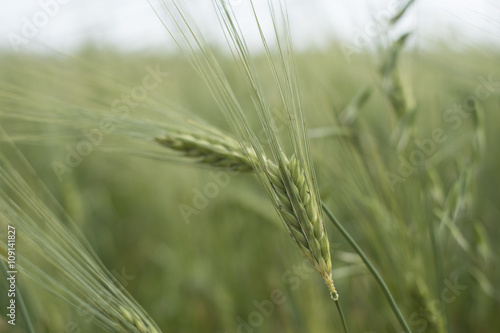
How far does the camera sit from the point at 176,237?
133cm

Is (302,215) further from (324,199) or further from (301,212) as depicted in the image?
Answer: (324,199)

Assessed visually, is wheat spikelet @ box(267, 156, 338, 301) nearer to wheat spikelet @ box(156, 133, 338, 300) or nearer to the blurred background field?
wheat spikelet @ box(156, 133, 338, 300)

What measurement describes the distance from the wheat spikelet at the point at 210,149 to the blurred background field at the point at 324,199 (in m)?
0.09

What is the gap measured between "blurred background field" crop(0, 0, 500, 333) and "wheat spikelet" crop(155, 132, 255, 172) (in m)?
0.09

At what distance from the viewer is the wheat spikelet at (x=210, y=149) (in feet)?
1.84

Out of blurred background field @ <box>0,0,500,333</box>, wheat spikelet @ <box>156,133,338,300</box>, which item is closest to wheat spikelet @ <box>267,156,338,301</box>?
wheat spikelet @ <box>156,133,338,300</box>

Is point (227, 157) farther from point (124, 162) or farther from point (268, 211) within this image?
point (124, 162)

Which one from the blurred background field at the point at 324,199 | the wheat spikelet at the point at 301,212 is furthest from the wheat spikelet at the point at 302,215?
the blurred background field at the point at 324,199

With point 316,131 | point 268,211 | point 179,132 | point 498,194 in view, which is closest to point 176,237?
point 268,211

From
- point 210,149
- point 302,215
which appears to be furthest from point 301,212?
point 210,149

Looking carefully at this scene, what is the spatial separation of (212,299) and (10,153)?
3.77 ft

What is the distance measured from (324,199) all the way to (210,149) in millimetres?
222

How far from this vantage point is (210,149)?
573 mm

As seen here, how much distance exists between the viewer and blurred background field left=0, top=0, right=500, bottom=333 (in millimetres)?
736
